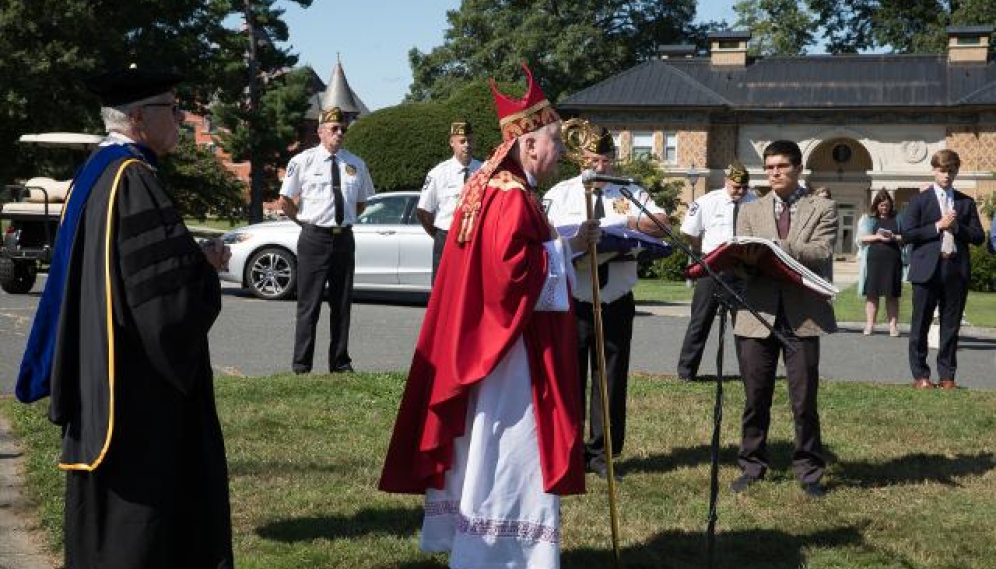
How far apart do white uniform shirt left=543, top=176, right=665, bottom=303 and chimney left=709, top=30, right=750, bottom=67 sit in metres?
46.6

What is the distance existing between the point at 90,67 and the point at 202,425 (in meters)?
32.4

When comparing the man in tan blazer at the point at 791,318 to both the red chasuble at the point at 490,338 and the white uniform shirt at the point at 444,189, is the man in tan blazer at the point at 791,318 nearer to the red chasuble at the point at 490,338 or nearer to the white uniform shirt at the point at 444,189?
the red chasuble at the point at 490,338

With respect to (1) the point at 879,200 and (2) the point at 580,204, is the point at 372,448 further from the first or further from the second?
(1) the point at 879,200

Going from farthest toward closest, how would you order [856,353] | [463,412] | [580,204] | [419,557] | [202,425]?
[856,353] < [580,204] < [419,557] < [463,412] < [202,425]

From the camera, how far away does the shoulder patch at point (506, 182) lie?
16.5ft

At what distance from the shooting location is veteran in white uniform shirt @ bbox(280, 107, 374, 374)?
32.8ft

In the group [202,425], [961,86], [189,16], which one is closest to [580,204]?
[202,425]

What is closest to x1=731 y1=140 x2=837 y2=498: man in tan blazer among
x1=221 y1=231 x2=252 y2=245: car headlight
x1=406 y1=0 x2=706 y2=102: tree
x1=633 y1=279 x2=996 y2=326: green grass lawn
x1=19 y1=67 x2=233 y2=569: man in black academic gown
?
x1=19 y1=67 x2=233 y2=569: man in black academic gown

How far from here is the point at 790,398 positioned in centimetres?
690

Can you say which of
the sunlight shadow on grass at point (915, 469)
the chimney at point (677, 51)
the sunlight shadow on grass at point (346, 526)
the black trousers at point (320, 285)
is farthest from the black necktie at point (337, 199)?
the chimney at point (677, 51)

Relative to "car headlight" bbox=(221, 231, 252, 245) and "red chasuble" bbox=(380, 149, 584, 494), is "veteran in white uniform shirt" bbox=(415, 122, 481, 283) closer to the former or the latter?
"red chasuble" bbox=(380, 149, 584, 494)

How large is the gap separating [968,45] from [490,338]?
49.6m

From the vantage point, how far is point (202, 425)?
4234 mm

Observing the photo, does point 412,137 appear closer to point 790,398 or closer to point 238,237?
point 238,237
